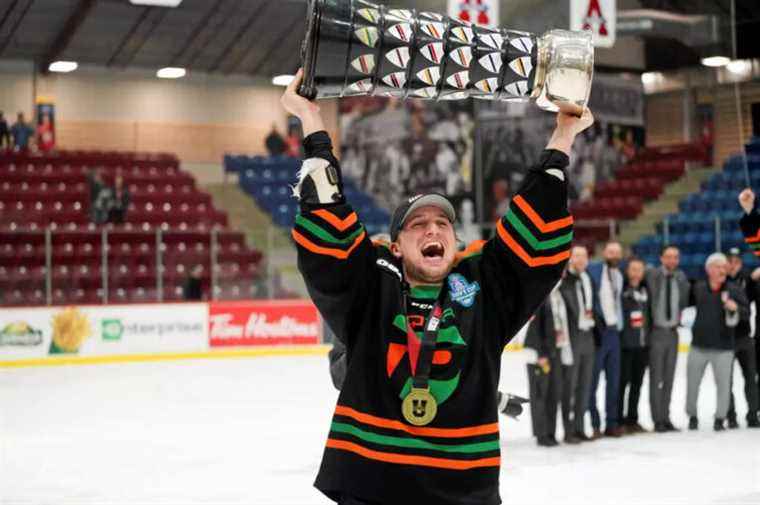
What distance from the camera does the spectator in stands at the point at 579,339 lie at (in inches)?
352

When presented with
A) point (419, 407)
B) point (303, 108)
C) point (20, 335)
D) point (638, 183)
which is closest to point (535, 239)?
point (419, 407)

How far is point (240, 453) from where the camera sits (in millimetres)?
8469

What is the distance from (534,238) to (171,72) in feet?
68.4

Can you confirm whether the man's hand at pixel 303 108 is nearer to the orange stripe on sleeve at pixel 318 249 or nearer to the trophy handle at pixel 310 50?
the trophy handle at pixel 310 50

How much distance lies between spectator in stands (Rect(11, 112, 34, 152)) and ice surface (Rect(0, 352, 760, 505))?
8666 millimetres

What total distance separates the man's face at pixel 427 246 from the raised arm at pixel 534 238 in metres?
0.12

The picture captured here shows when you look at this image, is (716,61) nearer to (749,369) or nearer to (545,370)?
(749,369)

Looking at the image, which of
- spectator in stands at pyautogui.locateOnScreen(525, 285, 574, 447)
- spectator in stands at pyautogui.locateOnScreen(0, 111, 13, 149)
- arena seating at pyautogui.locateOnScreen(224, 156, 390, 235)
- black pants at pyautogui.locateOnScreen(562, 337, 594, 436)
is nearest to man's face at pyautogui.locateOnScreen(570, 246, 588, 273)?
spectator in stands at pyautogui.locateOnScreen(525, 285, 574, 447)

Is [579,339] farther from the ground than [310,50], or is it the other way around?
[310,50]

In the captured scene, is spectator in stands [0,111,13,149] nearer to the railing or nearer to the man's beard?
the railing

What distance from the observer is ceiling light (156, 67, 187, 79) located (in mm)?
22406

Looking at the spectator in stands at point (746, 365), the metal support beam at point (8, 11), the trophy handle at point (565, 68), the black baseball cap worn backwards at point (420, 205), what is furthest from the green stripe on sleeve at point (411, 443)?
the metal support beam at point (8, 11)

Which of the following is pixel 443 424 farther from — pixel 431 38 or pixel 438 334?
pixel 431 38

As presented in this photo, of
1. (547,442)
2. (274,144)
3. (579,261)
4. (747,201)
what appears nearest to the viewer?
(747,201)
